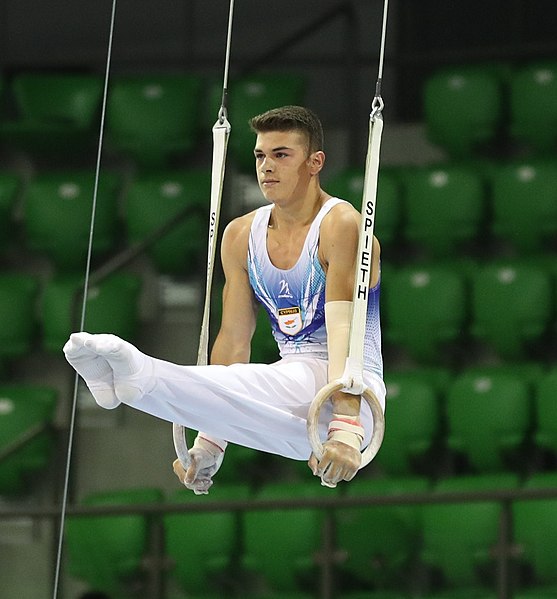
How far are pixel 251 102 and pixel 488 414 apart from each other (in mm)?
Result: 2165

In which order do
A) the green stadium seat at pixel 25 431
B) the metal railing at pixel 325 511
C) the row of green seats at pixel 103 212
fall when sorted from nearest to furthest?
the metal railing at pixel 325 511 → the green stadium seat at pixel 25 431 → the row of green seats at pixel 103 212

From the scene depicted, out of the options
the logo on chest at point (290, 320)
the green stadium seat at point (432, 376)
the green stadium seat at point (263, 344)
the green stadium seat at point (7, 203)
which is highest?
the green stadium seat at point (7, 203)

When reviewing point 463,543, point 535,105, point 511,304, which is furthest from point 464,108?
point 463,543

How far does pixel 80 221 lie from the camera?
8.78 meters

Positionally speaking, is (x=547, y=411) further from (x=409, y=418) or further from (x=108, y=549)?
(x=108, y=549)

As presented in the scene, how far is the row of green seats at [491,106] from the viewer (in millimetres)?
8344

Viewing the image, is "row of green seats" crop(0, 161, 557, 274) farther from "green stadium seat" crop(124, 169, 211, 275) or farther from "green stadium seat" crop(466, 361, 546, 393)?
"green stadium seat" crop(466, 361, 546, 393)

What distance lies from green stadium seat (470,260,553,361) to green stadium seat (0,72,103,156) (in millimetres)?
2410

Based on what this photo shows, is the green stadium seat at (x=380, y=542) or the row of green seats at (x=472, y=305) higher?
the row of green seats at (x=472, y=305)

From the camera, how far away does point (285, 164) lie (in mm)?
4965

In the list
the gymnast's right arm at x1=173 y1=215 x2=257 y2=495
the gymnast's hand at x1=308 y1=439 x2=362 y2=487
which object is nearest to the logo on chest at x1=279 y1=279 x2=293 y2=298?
the gymnast's right arm at x1=173 y1=215 x2=257 y2=495

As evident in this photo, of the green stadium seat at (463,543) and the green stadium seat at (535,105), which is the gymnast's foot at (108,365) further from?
the green stadium seat at (535,105)

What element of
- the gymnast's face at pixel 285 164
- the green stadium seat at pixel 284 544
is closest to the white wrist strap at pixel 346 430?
the gymnast's face at pixel 285 164

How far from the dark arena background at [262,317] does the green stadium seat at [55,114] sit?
0.02 m
